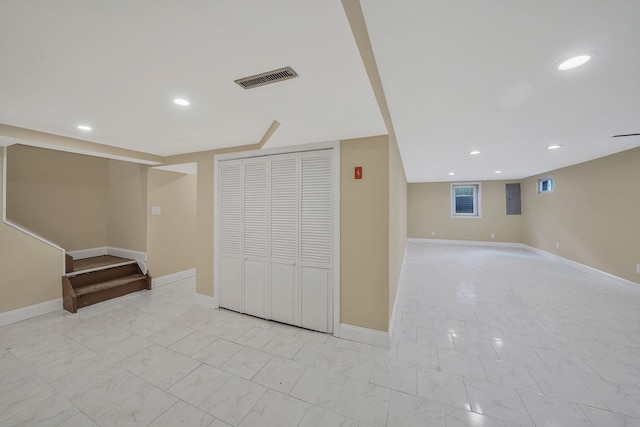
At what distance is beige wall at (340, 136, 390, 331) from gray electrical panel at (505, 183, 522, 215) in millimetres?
8093

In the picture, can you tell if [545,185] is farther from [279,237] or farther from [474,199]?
[279,237]

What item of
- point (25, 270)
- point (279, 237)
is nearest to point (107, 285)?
point (25, 270)

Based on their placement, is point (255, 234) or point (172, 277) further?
point (172, 277)

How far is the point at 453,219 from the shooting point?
28.2 ft

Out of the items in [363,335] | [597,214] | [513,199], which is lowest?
[363,335]

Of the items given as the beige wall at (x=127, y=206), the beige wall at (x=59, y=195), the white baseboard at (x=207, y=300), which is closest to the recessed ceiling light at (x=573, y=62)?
the white baseboard at (x=207, y=300)

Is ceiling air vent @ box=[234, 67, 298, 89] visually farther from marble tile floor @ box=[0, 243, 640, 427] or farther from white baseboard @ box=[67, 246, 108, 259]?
white baseboard @ box=[67, 246, 108, 259]

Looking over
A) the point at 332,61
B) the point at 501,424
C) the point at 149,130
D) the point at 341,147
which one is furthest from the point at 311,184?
the point at 501,424

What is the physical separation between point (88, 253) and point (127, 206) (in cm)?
122

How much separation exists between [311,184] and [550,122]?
2.96 meters

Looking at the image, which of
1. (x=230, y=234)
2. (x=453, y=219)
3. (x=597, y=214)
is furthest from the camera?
(x=453, y=219)

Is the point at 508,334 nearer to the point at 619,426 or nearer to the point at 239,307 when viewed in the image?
the point at 619,426

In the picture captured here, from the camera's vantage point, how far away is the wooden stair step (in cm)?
345

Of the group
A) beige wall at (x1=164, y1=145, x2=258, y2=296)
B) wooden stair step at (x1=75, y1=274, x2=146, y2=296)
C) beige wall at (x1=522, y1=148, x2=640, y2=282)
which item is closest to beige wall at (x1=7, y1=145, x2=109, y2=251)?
wooden stair step at (x1=75, y1=274, x2=146, y2=296)
